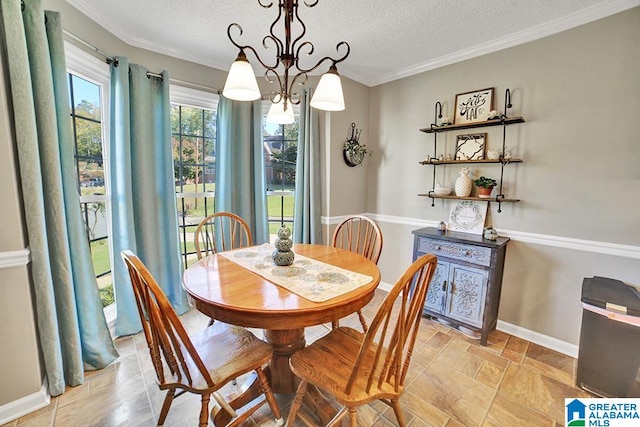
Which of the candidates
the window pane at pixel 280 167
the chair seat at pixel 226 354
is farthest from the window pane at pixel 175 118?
the chair seat at pixel 226 354

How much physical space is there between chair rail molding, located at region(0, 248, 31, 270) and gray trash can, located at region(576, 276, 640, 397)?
3208 millimetres

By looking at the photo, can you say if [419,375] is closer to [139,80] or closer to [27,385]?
[27,385]

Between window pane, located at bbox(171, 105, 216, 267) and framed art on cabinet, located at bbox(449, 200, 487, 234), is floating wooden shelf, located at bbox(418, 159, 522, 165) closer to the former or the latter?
framed art on cabinet, located at bbox(449, 200, 487, 234)

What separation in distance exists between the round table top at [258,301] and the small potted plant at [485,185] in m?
1.42

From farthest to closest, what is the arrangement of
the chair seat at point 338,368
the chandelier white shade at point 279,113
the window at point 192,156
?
the window at point 192,156, the chandelier white shade at point 279,113, the chair seat at point 338,368

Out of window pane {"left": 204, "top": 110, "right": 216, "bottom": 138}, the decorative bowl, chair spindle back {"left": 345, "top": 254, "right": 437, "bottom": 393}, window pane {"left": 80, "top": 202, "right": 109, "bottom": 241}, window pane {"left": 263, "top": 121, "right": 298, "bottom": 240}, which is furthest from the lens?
window pane {"left": 263, "top": 121, "right": 298, "bottom": 240}

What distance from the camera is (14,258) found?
1.46 m

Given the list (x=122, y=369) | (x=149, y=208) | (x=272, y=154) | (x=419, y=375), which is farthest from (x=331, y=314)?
(x=272, y=154)

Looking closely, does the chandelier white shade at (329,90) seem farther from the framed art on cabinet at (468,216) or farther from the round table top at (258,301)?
the framed art on cabinet at (468,216)

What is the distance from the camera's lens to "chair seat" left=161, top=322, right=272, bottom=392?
48.0 inches

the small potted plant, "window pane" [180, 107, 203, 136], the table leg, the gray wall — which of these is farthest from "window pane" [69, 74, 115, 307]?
the small potted plant

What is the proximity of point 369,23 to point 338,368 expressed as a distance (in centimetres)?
227

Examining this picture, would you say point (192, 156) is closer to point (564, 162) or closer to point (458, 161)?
point (458, 161)

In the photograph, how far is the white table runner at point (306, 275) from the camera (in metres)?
1.32
